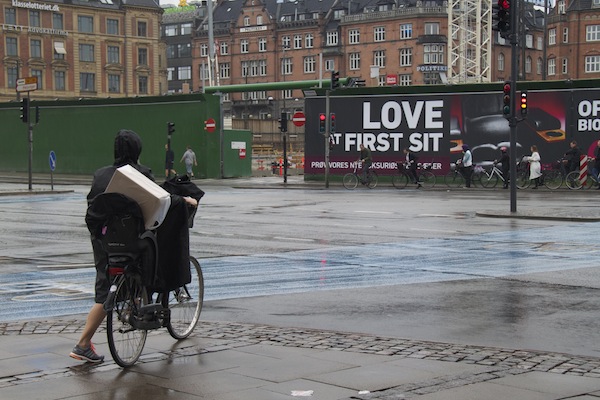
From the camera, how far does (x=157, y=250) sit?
6.99 metres

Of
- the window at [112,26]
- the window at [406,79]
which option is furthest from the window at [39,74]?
the window at [406,79]

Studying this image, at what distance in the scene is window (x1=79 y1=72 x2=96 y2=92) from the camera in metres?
101

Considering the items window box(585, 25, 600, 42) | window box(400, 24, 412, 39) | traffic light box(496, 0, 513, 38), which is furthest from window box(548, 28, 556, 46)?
traffic light box(496, 0, 513, 38)

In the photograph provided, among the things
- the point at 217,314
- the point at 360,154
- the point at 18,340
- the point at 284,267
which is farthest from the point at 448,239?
the point at 360,154

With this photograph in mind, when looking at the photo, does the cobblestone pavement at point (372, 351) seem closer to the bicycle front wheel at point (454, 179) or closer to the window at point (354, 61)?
the bicycle front wheel at point (454, 179)

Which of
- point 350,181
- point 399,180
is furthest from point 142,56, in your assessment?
point 350,181

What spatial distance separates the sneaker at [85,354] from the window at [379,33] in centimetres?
10589

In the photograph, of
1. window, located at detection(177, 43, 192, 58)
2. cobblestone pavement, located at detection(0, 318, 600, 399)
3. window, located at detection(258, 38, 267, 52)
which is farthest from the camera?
window, located at detection(177, 43, 192, 58)

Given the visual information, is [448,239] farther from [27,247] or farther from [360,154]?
[360,154]

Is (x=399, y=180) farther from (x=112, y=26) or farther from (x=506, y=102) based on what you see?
(x=112, y=26)

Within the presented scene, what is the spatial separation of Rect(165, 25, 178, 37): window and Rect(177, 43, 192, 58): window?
2.82 metres

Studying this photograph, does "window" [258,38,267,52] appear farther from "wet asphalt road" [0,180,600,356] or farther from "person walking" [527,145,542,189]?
"wet asphalt road" [0,180,600,356]

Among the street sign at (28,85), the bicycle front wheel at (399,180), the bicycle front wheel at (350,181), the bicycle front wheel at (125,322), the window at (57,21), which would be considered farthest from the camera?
the window at (57,21)

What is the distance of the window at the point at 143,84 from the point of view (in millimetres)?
106375
